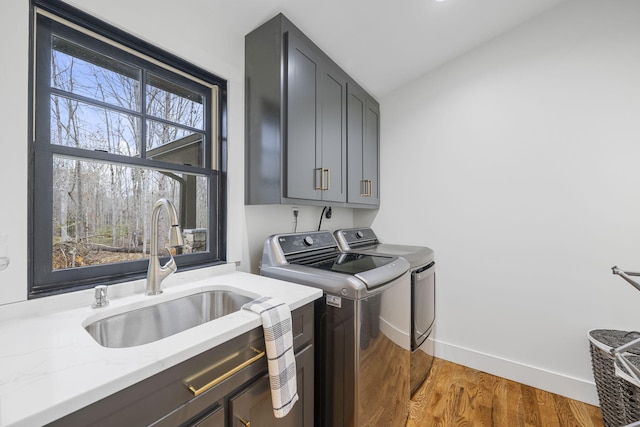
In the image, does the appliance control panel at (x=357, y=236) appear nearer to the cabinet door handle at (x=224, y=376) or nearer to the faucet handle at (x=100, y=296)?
the cabinet door handle at (x=224, y=376)

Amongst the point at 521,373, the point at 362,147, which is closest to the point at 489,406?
the point at 521,373

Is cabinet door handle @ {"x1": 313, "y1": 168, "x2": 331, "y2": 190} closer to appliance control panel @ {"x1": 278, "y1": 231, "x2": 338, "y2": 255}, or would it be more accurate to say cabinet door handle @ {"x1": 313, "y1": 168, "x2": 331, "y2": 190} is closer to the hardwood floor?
→ appliance control panel @ {"x1": 278, "y1": 231, "x2": 338, "y2": 255}

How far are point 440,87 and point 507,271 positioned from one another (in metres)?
1.61

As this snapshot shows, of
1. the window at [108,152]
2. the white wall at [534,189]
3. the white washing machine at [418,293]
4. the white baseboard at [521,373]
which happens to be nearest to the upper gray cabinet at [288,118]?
the window at [108,152]

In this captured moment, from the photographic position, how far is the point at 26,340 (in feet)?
2.41

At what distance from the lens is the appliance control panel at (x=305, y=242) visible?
162 centimetres

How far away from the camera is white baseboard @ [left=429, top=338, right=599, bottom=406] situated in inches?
70.8

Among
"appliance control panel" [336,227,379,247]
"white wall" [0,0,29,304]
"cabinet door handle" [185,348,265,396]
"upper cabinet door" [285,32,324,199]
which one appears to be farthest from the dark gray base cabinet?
"appliance control panel" [336,227,379,247]

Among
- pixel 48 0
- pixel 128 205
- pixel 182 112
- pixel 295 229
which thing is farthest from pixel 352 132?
pixel 48 0

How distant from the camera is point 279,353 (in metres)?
0.90

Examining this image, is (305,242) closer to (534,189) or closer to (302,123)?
(302,123)

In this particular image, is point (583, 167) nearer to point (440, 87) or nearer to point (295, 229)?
point (440, 87)

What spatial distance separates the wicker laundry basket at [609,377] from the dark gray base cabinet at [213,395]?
1623 millimetres

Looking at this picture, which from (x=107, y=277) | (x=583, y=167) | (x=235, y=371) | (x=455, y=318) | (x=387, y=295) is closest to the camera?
(x=235, y=371)
